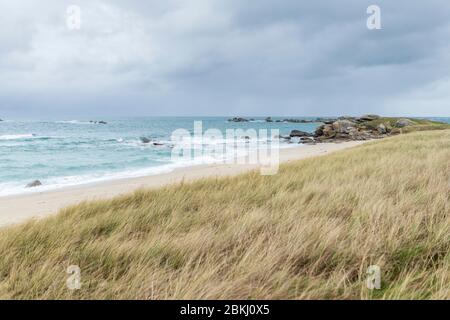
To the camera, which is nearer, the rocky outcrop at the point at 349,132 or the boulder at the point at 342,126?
the rocky outcrop at the point at 349,132

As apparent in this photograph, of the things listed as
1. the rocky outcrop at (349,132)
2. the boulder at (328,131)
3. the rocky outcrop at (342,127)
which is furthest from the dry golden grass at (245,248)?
the rocky outcrop at (342,127)

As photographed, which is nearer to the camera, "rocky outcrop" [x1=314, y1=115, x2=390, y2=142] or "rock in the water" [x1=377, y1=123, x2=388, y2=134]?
"rocky outcrop" [x1=314, y1=115, x2=390, y2=142]

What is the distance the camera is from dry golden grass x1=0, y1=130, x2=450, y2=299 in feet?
7.94

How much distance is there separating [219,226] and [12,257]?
219cm

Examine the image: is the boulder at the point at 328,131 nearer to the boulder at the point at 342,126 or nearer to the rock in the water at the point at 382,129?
the boulder at the point at 342,126

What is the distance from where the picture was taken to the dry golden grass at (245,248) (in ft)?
7.94

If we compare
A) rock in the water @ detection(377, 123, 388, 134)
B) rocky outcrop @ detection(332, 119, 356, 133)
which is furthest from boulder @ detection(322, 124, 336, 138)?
rock in the water @ detection(377, 123, 388, 134)

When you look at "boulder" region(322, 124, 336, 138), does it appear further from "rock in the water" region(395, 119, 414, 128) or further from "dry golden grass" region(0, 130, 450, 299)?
"dry golden grass" region(0, 130, 450, 299)

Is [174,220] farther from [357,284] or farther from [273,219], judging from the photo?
[357,284]

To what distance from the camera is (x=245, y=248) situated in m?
3.13

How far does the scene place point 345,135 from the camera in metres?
43.7

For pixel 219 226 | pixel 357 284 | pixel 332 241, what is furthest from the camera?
pixel 219 226

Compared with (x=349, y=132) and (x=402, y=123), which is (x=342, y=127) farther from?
(x=402, y=123)
